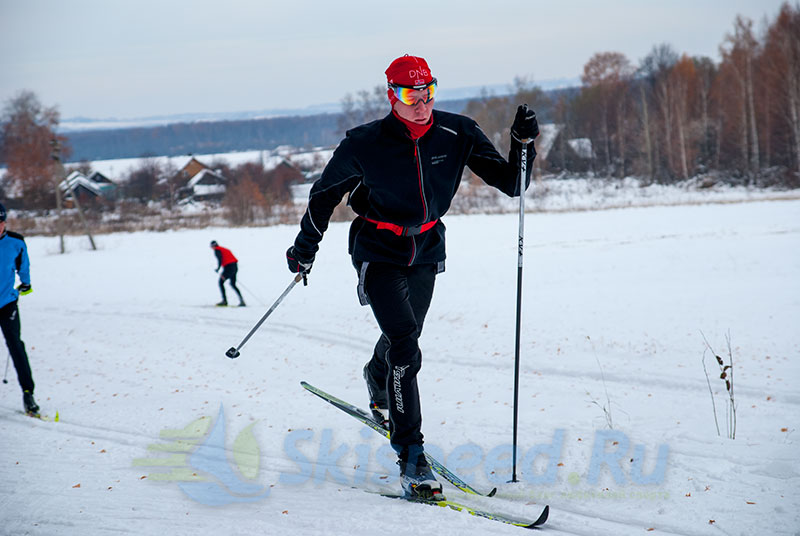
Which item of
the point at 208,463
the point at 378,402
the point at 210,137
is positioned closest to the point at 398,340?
the point at 378,402

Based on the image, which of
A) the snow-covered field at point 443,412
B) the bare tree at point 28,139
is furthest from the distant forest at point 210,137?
the snow-covered field at point 443,412

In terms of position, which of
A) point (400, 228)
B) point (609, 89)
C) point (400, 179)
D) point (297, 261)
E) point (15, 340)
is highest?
point (609, 89)

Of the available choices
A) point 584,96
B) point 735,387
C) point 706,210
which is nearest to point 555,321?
point 735,387

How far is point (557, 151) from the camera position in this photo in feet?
175

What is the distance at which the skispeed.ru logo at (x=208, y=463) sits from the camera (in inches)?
137

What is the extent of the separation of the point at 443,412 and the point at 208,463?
1.98m

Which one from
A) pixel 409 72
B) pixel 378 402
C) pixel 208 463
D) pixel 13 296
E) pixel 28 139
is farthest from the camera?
pixel 28 139

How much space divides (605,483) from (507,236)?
2018 cm

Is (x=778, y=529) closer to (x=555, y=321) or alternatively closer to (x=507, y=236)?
(x=555, y=321)

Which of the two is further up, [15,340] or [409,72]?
[409,72]

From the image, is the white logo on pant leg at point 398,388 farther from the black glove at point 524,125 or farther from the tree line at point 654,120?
the tree line at point 654,120

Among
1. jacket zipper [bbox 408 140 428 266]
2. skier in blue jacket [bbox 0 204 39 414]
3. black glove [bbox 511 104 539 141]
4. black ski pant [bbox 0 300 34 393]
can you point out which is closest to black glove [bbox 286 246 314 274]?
jacket zipper [bbox 408 140 428 266]

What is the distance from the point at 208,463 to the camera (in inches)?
161

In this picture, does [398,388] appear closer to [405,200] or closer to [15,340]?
[405,200]
